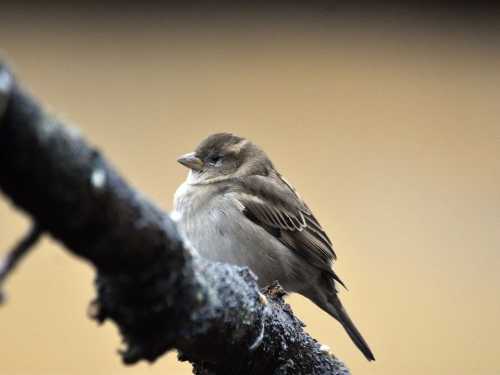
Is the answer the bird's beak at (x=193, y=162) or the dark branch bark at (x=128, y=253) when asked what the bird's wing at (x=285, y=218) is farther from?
the dark branch bark at (x=128, y=253)

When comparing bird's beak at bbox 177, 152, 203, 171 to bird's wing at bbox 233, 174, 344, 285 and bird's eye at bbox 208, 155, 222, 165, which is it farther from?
bird's wing at bbox 233, 174, 344, 285

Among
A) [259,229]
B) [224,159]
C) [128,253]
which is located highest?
[224,159]

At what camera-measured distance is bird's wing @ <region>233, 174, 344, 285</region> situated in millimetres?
2805

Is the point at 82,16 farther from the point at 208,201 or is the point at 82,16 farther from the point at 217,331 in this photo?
the point at 217,331

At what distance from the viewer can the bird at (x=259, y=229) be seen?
2.69 meters

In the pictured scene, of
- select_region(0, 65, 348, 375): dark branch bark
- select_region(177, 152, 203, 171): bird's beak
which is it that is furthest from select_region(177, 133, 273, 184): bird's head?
select_region(0, 65, 348, 375): dark branch bark

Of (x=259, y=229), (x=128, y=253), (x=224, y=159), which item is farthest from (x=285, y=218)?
(x=128, y=253)

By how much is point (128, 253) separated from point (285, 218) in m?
1.87

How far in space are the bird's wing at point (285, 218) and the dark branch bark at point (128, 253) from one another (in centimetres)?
114

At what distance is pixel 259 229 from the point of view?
2777 mm

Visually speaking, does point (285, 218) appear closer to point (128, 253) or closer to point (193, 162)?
point (193, 162)

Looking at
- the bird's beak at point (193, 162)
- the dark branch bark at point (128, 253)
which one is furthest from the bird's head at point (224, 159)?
the dark branch bark at point (128, 253)

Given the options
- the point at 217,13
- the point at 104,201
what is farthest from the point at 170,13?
the point at 104,201

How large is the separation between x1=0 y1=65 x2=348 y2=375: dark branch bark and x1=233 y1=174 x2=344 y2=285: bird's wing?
1.14m
